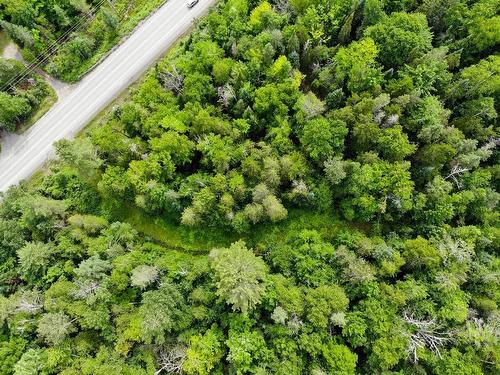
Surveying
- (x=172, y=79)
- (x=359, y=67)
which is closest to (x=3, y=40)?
(x=172, y=79)

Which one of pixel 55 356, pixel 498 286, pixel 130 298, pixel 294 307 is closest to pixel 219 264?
pixel 294 307

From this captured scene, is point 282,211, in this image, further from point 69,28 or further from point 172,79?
point 69,28

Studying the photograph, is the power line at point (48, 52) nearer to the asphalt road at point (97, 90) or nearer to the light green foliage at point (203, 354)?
the asphalt road at point (97, 90)

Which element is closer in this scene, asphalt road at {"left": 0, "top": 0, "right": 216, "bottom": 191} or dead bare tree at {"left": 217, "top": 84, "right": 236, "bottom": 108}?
dead bare tree at {"left": 217, "top": 84, "right": 236, "bottom": 108}

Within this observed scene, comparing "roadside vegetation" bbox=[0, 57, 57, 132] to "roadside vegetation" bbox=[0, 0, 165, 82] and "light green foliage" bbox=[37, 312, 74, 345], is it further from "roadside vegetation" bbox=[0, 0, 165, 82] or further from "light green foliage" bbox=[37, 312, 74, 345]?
"light green foliage" bbox=[37, 312, 74, 345]

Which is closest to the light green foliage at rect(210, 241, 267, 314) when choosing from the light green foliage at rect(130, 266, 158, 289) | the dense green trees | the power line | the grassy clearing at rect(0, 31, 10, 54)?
the light green foliage at rect(130, 266, 158, 289)

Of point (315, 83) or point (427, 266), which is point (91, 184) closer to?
point (315, 83)

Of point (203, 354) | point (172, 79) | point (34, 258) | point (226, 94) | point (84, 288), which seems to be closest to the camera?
point (203, 354)

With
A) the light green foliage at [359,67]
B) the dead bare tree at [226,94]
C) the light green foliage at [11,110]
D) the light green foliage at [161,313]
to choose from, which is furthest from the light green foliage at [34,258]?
the light green foliage at [359,67]
